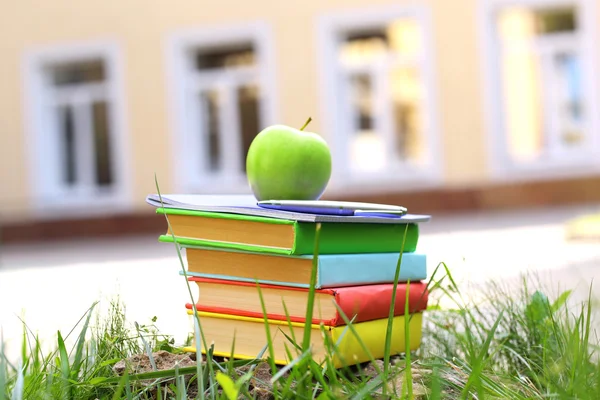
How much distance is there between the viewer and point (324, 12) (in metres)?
11.8

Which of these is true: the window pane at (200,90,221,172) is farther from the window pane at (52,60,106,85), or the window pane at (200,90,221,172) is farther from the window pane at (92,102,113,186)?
the window pane at (52,60,106,85)

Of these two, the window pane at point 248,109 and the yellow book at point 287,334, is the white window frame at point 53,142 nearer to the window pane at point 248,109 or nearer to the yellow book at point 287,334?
the window pane at point 248,109

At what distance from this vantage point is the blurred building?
1113 centimetres

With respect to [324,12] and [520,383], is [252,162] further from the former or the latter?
[324,12]

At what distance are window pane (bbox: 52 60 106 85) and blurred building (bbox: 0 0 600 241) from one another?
24 mm

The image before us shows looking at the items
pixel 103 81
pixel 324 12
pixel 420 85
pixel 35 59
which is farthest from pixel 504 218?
pixel 35 59

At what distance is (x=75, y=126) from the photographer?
12.9 meters

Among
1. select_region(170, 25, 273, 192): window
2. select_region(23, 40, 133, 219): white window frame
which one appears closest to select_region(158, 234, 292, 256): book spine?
select_region(170, 25, 273, 192): window

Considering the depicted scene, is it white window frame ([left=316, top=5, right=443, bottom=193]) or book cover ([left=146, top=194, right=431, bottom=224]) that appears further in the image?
white window frame ([left=316, top=5, right=443, bottom=193])

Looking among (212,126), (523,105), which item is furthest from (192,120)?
(523,105)

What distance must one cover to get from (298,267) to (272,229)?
0.24 feet

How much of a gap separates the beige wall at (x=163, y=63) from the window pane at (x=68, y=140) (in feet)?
1.85

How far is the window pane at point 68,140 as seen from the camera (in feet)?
42.4

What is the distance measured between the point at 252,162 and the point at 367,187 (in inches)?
395
